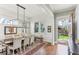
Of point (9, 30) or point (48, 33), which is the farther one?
point (48, 33)

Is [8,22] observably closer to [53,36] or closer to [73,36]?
[53,36]

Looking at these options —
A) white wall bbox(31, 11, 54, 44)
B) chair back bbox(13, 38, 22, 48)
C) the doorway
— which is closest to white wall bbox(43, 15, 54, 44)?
white wall bbox(31, 11, 54, 44)

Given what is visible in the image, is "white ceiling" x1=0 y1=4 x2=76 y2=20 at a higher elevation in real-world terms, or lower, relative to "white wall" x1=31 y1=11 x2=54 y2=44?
higher

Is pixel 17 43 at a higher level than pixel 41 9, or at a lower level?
lower

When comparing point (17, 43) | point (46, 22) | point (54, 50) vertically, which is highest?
point (46, 22)

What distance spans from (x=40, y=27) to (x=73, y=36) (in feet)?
1.96

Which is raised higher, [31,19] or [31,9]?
[31,9]

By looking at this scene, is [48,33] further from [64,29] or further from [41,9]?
[41,9]

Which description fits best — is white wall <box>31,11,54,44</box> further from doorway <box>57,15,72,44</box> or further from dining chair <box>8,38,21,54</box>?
dining chair <box>8,38,21,54</box>

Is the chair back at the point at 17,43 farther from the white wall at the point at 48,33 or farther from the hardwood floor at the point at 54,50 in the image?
the white wall at the point at 48,33

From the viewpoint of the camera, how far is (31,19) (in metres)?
2.01

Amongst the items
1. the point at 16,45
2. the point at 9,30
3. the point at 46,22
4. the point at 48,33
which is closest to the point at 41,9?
the point at 46,22
